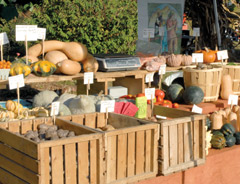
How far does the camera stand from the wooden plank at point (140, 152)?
3082mm

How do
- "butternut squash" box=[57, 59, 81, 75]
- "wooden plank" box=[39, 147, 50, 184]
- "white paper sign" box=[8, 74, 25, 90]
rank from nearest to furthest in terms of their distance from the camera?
"wooden plank" box=[39, 147, 50, 184] < "white paper sign" box=[8, 74, 25, 90] < "butternut squash" box=[57, 59, 81, 75]

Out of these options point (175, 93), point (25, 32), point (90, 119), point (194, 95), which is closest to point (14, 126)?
point (90, 119)

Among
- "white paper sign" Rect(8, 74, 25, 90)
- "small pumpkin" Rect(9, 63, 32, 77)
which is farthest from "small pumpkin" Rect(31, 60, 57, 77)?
"white paper sign" Rect(8, 74, 25, 90)

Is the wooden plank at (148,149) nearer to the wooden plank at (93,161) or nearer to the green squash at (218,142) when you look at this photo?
the wooden plank at (93,161)

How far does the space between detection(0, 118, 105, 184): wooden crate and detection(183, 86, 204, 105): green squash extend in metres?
2.42

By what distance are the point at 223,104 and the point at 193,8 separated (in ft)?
16.3

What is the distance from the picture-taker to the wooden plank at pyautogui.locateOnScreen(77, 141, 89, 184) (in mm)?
2770

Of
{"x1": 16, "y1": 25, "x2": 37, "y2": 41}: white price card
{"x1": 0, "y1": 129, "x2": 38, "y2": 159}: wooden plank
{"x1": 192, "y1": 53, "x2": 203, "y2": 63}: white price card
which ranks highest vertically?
{"x1": 16, "y1": 25, "x2": 37, "y2": 41}: white price card

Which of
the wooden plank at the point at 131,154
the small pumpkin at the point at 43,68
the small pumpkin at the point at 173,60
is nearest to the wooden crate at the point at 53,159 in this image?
the wooden plank at the point at 131,154

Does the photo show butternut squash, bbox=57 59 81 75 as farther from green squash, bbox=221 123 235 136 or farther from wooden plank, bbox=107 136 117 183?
wooden plank, bbox=107 136 117 183

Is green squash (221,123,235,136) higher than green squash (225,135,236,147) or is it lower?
higher

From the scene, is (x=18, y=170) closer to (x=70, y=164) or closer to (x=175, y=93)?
(x=70, y=164)

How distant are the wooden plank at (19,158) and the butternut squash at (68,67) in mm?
1863

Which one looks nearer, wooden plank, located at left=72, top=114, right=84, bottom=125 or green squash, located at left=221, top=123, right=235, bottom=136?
wooden plank, located at left=72, top=114, right=84, bottom=125
